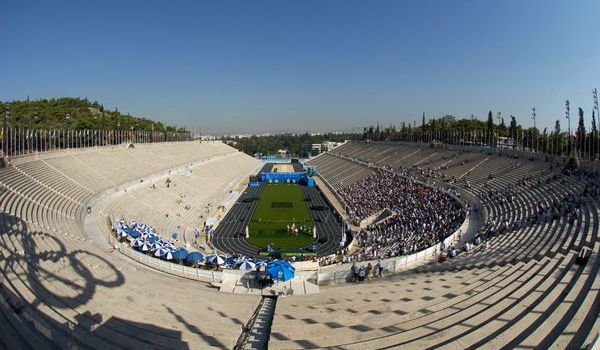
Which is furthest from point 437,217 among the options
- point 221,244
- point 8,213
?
point 8,213

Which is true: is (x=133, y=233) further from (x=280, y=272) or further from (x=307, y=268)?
(x=280, y=272)

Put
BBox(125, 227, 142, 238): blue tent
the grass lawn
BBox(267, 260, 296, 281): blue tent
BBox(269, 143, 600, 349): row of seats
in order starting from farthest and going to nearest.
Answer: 1. the grass lawn
2. BBox(125, 227, 142, 238): blue tent
3. BBox(267, 260, 296, 281): blue tent
4. BBox(269, 143, 600, 349): row of seats

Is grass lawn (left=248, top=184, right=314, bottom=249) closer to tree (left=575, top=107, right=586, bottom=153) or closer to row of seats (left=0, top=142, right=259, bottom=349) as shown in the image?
row of seats (left=0, top=142, right=259, bottom=349)

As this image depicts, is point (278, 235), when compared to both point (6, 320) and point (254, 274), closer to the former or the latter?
point (254, 274)

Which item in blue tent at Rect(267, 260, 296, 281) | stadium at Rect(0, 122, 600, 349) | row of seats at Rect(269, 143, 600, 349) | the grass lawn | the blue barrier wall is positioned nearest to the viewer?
row of seats at Rect(269, 143, 600, 349)

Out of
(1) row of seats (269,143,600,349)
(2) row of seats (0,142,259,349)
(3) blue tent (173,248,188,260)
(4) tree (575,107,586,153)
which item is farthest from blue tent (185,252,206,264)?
(4) tree (575,107,586,153)

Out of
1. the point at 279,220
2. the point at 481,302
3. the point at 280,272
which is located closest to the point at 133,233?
the point at 280,272

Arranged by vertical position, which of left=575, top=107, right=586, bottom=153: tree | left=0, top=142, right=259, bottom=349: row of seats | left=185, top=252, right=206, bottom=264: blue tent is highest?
left=575, top=107, right=586, bottom=153: tree

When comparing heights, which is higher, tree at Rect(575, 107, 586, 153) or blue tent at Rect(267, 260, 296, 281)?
tree at Rect(575, 107, 586, 153)
